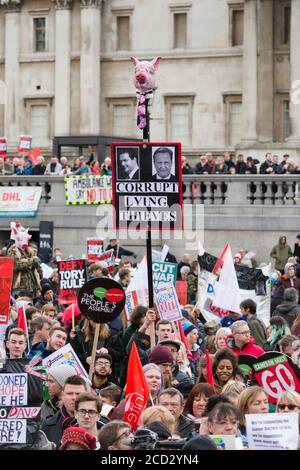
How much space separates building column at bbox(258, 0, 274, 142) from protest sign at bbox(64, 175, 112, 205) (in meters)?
14.4

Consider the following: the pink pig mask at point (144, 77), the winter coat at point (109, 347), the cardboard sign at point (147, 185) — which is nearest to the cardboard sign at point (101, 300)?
the winter coat at point (109, 347)

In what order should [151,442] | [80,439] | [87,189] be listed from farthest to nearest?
[87,189] < [80,439] < [151,442]

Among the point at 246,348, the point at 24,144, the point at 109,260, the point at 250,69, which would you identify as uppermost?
the point at 250,69

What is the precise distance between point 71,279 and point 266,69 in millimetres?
33126

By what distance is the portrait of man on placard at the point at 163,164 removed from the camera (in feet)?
56.3

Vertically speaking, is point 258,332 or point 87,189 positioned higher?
point 87,189

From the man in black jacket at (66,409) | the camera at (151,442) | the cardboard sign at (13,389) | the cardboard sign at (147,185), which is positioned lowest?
the man in black jacket at (66,409)

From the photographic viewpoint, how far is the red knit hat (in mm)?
10352

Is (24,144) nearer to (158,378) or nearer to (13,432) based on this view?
(158,378)

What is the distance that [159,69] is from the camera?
56031mm

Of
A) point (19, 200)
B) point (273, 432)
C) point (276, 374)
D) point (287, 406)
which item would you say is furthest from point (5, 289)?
point (19, 200)

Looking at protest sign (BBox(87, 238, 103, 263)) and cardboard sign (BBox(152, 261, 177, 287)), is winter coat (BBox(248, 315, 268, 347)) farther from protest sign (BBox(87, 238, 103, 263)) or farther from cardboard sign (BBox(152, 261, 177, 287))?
protest sign (BBox(87, 238, 103, 263))

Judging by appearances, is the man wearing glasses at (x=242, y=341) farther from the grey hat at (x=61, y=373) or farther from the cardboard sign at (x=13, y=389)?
the cardboard sign at (x=13, y=389)
